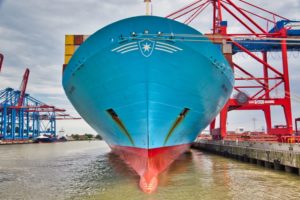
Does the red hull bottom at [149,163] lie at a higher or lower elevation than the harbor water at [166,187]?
higher

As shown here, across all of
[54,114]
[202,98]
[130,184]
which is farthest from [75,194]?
[54,114]

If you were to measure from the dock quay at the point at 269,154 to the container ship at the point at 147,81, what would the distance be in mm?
5707

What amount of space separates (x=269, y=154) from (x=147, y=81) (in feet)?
33.6

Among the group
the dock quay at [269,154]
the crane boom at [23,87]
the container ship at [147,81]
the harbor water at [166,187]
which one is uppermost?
the crane boom at [23,87]

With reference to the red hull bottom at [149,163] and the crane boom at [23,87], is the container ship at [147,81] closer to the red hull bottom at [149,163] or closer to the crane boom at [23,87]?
the red hull bottom at [149,163]

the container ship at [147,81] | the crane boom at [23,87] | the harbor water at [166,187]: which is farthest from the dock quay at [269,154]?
the crane boom at [23,87]

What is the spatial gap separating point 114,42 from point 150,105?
286 cm

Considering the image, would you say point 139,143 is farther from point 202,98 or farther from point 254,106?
point 254,106

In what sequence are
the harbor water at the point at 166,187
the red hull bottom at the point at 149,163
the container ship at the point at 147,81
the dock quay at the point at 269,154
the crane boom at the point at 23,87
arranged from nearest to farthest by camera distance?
the harbor water at the point at 166,187 → the red hull bottom at the point at 149,163 → the container ship at the point at 147,81 → the dock quay at the point at 269,154 → the crane boom at the point at 23,87

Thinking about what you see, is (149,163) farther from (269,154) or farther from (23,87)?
(23,87)

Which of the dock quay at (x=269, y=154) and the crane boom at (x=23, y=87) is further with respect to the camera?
the crane boom at (x=23, y=87)

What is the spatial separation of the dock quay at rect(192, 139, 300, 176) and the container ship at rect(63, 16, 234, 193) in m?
5.71

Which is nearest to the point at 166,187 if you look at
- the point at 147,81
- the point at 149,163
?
the point at 149,163

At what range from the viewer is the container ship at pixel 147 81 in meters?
9.94
